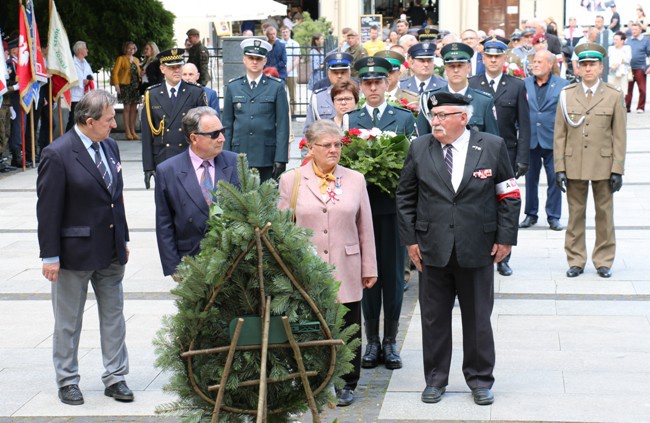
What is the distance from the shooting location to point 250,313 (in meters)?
5.33

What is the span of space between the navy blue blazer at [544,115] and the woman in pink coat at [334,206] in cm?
588

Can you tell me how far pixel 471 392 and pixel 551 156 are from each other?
6.07m

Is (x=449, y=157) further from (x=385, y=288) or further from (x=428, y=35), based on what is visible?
(x=428, y=35)

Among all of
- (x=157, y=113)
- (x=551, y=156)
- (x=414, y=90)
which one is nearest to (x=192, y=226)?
(x=157, y=113)

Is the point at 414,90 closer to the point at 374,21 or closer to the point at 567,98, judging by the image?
the point at 567,98

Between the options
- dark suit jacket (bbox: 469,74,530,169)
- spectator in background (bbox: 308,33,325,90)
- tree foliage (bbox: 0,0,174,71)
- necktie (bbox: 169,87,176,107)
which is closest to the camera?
dark suit jacket (bbox: 469,74,530,169)

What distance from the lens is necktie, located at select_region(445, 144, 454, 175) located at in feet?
22.7

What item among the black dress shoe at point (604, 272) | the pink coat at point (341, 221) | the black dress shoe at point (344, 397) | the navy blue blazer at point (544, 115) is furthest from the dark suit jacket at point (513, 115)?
the black dress shoe at point (344, 397)

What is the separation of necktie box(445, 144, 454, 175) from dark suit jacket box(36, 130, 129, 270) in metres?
2.07

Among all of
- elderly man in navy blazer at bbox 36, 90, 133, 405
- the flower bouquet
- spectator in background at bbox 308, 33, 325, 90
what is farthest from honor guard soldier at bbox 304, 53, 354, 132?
spectator in background at bbox 308, 33, 325, 90

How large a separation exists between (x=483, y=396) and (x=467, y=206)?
115 centimetres

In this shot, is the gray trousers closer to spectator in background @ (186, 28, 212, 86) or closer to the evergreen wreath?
the evergreen wreath

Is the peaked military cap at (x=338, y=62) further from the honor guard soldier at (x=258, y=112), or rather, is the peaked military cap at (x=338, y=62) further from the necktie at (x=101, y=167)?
the necktie at (x=101, y=167)

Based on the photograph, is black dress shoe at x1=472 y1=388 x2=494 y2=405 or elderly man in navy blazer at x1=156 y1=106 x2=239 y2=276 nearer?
black dress shoe at x1=472 y1=388 x2=494 y2=405
